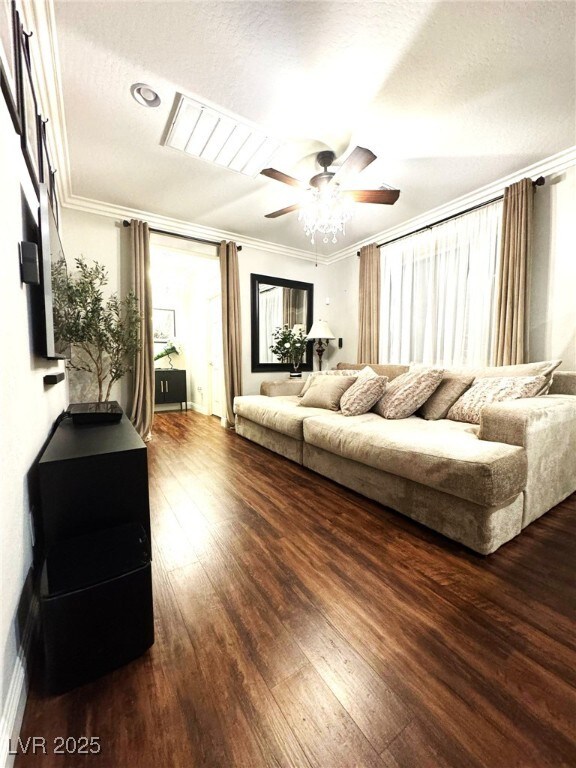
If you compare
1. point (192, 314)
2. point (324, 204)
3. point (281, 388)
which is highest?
point (324, 204)

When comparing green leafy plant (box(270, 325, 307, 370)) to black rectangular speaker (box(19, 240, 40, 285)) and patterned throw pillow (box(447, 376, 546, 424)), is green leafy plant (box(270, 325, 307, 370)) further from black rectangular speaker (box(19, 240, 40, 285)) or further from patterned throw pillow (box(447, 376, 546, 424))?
black rectangular speaker (box(19, 240, 40, 285))

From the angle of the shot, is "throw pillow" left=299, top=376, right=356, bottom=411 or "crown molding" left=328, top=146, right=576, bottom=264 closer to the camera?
"crown molding" left=328, top=146, right=576, bottom=264

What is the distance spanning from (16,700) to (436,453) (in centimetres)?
175

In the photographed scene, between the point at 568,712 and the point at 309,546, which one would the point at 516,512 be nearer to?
the point at 568,712

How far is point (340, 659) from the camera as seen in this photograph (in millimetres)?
949

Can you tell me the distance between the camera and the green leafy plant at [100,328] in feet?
9.20

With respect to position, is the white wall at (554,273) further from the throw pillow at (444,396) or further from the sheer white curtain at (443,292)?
the throw pillow at (444,396)

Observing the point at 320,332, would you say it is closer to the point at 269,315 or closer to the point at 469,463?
the point at 269,315

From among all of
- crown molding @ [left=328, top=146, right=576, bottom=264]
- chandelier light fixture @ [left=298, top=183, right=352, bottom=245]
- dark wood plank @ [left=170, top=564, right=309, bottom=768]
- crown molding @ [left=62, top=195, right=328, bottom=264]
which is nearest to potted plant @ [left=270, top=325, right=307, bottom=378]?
crown molding @ [left=62, top=195, right=328, bottom=264]

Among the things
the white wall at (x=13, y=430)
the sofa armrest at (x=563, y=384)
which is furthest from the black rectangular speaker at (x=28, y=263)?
the sofa armrest at (x=563, y=384)

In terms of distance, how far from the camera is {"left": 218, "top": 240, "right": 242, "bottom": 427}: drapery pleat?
3.96 meters

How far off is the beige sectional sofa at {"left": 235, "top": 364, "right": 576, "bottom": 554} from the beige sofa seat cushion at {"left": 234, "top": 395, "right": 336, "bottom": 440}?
0.28m

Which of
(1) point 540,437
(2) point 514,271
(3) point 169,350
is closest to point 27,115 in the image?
(1) point 540,437

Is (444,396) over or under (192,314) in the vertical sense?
under
